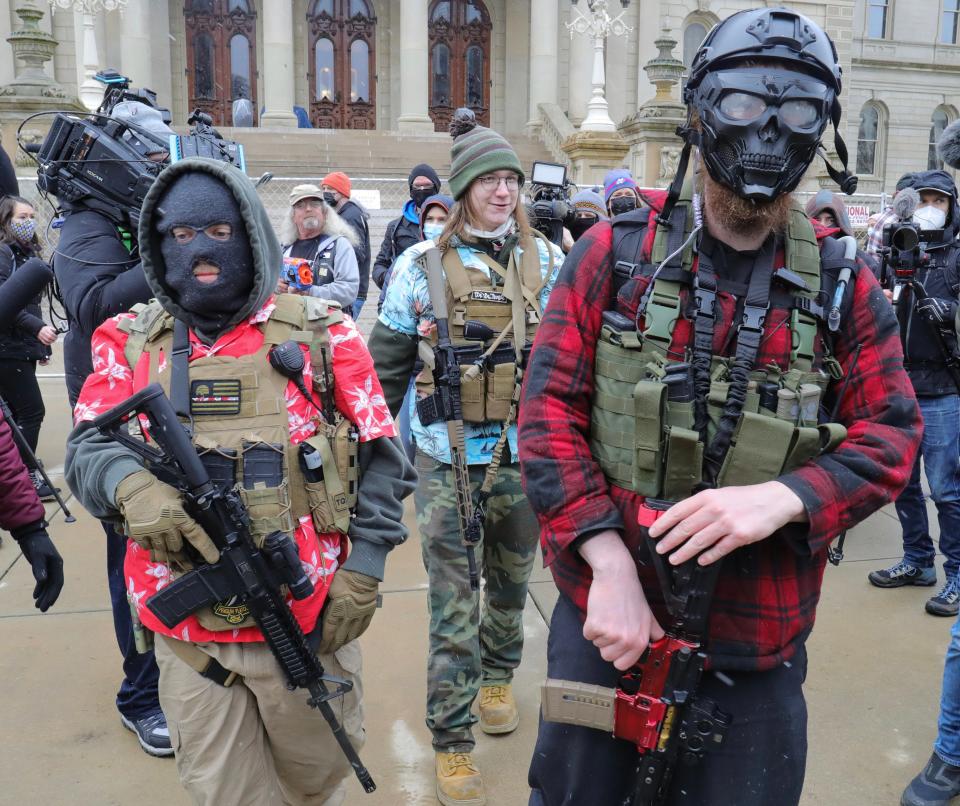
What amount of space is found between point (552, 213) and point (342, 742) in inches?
148

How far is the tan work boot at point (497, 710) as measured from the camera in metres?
3.44

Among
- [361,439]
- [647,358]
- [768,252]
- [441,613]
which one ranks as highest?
[768,252]

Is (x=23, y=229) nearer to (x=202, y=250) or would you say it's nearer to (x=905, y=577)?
(x=202, y=250)

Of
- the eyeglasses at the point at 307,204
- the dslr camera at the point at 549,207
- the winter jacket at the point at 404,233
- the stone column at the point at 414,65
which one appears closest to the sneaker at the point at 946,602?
the dslr camera at the point at 549,207

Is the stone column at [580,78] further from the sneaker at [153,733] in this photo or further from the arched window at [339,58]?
the sneaker at [153,733]

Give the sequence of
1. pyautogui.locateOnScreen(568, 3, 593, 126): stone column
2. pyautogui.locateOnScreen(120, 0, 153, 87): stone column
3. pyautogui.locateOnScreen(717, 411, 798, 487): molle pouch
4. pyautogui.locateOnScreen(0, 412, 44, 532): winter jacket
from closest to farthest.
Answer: pyautogui.locateOnScreen(717, 411, 798, 487): molle pouch, pyautogui.locateOnScreen(0, 412, 44, 532): winter jacket, pyautogui.locateOnScreen(120, 0, 153, 87): stone column, pyautogui.locateOnScreen(568, 3, 593, 126): stone column

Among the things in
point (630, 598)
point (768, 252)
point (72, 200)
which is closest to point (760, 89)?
point (768, 252)

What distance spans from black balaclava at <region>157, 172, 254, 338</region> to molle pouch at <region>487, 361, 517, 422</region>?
47.9 inches

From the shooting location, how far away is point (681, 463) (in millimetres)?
1720

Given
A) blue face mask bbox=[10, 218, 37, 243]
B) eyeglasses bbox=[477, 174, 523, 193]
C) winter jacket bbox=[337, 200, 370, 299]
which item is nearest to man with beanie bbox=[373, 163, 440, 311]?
winter jacket bbox=[337, 200, 370, 299]

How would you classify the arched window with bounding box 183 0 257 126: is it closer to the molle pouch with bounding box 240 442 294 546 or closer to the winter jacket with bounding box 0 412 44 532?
the winter jacket with bounding box 0 412 44 532

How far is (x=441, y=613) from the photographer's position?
314cm

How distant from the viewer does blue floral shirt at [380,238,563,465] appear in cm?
327

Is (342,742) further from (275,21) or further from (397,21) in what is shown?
(397,21)
